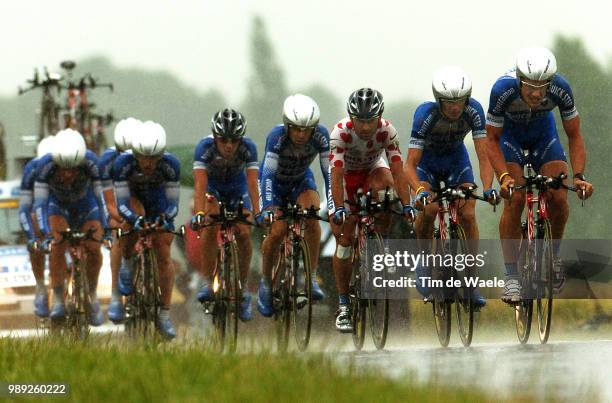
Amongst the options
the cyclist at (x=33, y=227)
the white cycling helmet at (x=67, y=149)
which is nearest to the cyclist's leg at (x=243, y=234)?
the white cycling helmet at (x=67, y=149)

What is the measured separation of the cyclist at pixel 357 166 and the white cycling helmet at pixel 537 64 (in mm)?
1176

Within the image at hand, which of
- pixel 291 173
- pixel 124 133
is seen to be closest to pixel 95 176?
pixel 124 133

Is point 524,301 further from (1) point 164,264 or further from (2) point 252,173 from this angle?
(1) point 164,264

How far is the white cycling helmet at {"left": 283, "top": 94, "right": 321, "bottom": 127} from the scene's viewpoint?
13164 millimetres

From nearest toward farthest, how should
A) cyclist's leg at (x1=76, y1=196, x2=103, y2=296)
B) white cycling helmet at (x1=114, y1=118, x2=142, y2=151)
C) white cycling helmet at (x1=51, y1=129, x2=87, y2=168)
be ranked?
white cycling helmet at (x1=114, y1=118, x2=142, y2=151) < white cycling helmet at (x1=51, y1=129, x2=87, y2=168) < cyclist's leg at (x1=76, y1=196, x2=103, y2=296)

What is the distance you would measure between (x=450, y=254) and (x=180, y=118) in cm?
8735

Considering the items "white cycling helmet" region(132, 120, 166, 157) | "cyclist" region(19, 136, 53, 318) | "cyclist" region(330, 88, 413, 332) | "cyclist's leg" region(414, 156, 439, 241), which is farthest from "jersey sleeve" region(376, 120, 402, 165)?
"cyclist" region(19, 136, 53, 318)

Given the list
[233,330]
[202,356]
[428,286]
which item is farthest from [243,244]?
[202,356]

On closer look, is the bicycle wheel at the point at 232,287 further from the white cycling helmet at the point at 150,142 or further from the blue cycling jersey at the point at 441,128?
the blue cycling jersey at the point at 441,128

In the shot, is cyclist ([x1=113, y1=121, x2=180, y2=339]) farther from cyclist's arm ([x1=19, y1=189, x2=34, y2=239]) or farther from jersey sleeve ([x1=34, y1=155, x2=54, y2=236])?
cyclist's arm ([x1=19, y1=189, x2=34, y2=239])

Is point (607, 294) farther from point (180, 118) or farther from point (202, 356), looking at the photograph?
point (180, 118)

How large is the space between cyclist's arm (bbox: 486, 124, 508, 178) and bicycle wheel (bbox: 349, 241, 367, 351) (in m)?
1.31

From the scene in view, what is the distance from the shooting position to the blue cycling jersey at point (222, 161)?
1441 centimetres

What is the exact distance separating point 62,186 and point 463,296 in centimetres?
620
